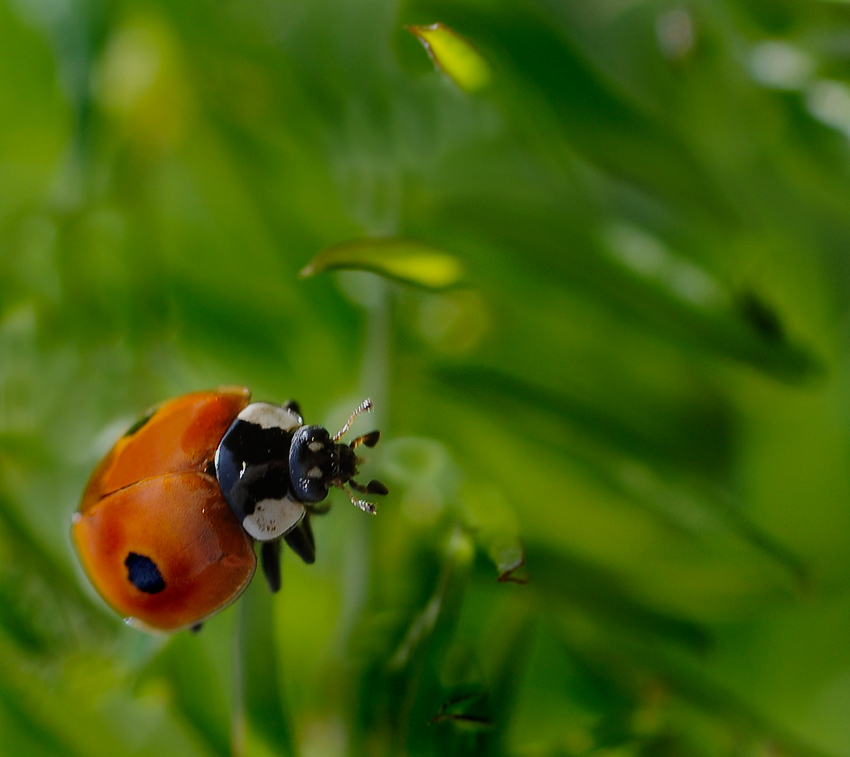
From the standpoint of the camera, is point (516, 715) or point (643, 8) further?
point (643, 8)

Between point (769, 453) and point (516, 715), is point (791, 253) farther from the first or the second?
point (516, 715)

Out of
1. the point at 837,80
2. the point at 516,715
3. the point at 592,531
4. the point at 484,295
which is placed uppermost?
the point at 837,80

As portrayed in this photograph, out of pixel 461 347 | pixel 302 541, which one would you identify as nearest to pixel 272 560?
pixel 302 541

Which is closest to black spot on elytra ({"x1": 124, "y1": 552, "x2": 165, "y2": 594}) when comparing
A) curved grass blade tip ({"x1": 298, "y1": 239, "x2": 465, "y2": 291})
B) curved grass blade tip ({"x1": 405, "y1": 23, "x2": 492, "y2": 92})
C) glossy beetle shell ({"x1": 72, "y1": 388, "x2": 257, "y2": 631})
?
glossy beetle shell ({"x1": 72, "y1": 388, "x2": 257, "y2": 631})

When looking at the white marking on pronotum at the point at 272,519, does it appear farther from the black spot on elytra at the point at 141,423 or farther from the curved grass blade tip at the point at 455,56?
the curved grass blade tip at the point at 455,56

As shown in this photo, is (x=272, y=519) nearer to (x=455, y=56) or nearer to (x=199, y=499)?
(x=199, y=499)

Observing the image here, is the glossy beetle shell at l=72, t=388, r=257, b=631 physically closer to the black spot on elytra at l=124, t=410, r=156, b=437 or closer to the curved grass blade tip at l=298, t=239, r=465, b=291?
the black spot on elytra at l=124, t=410, r=156, b=437

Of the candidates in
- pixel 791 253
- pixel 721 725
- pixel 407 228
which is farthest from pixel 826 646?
pixel 407 228
